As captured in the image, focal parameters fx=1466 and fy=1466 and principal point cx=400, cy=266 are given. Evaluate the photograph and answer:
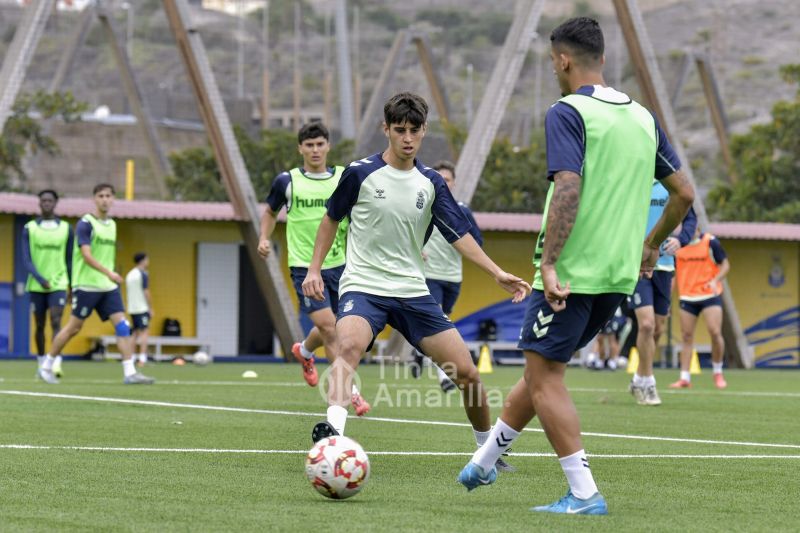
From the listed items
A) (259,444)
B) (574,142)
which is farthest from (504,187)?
(574,142)

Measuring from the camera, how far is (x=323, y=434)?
25.3 ft

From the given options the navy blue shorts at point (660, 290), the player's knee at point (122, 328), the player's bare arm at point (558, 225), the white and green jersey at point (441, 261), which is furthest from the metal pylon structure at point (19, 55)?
the player's bare arm at point (558, 225)

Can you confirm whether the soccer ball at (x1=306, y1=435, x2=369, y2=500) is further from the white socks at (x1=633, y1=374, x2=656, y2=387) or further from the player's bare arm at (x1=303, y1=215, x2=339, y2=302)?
the white socks at (x1=633, y1=374, x2=656, y2=387)

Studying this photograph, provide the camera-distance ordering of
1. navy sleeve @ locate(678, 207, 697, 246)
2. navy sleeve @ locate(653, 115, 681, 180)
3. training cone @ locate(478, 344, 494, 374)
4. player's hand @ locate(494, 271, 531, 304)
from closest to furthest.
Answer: navy sleeve @ locate(653, 115, 681, 180) → player's hand @ locate(494, 271, 531, 304) → navy sleeve @ locate(678, 207, 697, 246) → training cone @ locate(478, 344, 494, 374)

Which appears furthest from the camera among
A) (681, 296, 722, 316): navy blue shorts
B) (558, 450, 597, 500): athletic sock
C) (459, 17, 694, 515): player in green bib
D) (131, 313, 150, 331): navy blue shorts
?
(131, 313, 150, 331): navy blue shorts

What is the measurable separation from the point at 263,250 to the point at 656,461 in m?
4.10

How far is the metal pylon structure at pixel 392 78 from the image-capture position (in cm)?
3981

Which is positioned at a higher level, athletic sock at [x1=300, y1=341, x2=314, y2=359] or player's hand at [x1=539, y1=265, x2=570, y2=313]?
player's hand at [x1=539, y1=265, x2=570, y2=313]

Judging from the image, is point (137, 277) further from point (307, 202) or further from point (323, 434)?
point (323, 434)

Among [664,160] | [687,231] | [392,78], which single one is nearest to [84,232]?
[687,231]

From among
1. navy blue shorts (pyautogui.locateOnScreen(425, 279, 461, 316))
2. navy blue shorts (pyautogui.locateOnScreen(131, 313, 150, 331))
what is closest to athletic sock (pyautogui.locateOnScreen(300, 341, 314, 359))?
navy blue shorts (pyautogui.locateOnScreen(425, 279, 461, 316))

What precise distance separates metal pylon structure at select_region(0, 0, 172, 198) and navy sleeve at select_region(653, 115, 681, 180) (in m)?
20.5

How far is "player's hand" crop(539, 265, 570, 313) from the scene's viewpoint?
6.12 m

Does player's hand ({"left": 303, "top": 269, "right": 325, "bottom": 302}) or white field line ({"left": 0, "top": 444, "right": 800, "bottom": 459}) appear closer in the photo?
player's hand ({"left": 303, "top": 269, "right": 325, "bottom": 302})
